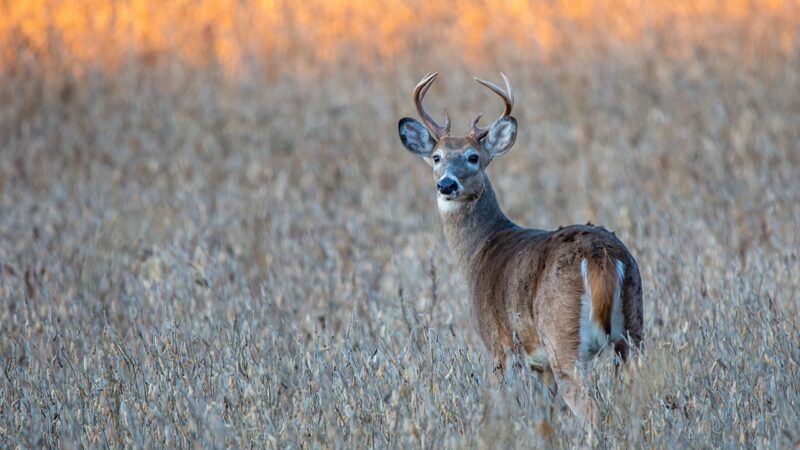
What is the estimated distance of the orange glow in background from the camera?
13.1m

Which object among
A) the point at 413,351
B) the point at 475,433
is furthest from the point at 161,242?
the point at 475,433

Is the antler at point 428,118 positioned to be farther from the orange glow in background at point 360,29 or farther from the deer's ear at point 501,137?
the orange glow in background at point 360,29

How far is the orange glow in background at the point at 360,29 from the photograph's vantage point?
43.1 feet

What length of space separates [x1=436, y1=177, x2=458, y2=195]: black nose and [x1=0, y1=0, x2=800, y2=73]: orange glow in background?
24.5ft

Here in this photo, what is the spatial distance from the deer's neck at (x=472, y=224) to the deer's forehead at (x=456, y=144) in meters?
0.24

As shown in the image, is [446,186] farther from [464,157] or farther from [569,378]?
[569,378]

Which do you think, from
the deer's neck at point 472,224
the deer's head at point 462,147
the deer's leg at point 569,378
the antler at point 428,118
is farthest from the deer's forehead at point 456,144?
the deer's leg at point 569,378

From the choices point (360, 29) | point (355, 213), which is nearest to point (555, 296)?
point (355, 213)

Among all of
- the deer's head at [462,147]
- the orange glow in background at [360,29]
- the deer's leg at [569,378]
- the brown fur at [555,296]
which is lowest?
the deer's leg at [569,378]

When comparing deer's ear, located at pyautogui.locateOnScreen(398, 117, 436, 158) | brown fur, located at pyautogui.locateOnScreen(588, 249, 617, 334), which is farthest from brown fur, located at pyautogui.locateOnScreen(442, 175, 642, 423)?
deer's ear, located at pyautogui.locateOnScreen(398, 117, 436, 158)

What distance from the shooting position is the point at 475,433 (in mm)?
4406

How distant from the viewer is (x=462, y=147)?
20.3 feet

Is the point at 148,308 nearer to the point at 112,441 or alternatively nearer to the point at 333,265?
the point at 333,265

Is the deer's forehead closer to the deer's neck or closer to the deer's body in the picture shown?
the deer's neck
